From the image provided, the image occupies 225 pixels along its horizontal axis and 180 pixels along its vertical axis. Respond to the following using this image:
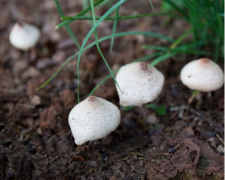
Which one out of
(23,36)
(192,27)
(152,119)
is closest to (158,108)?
(152,119)

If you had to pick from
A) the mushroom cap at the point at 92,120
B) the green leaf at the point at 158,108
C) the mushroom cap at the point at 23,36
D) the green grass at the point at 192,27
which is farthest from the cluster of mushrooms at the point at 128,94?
the mushroom cap at the point at 23,36

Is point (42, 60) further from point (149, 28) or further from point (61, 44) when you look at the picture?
point (149, 28)

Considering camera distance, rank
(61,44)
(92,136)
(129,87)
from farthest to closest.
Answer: (61,44), (129,87), (92,136)

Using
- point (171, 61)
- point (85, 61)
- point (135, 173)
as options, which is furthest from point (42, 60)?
point (135, 173)

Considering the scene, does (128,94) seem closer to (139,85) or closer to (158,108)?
(139,85)

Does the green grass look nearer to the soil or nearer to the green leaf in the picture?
the soil
